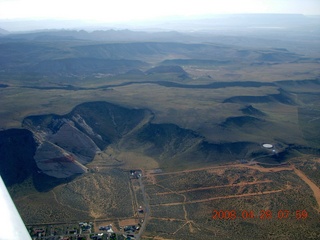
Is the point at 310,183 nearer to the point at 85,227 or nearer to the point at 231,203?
the point at 231,203

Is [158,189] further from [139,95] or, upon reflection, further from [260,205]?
[139,95]

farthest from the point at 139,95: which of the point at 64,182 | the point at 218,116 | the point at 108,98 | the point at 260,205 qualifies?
the point at 260,205

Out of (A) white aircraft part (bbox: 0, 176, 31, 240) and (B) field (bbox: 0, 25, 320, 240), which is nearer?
(A) white aircraft part (bbox: 0, 176, 31, 240)

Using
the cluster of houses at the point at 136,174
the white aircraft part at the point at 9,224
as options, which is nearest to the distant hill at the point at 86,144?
the cluster of houses at the point at 136,174
